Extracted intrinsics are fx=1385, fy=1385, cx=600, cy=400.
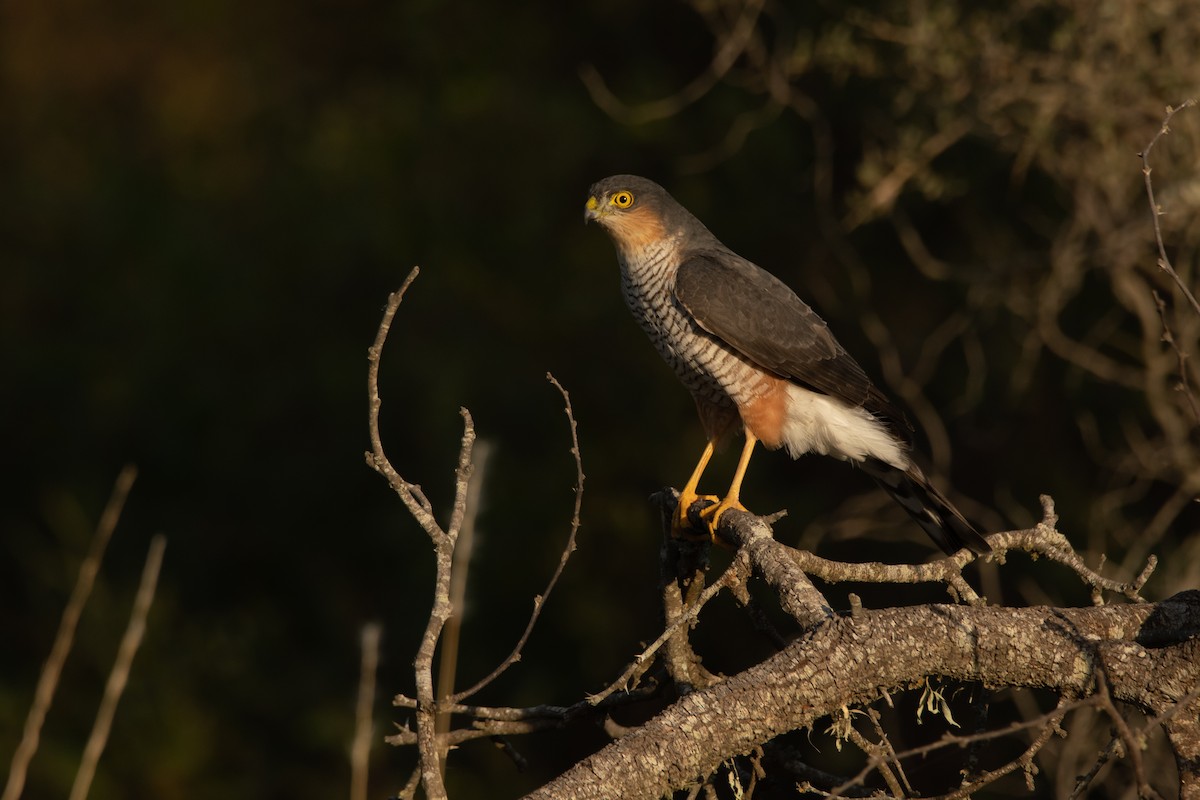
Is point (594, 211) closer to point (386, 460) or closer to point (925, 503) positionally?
point (925, 503)

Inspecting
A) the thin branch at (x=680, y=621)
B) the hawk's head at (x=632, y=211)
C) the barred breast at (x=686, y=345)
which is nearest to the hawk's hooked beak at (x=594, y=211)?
the hawk's head at (x=632, y=211)

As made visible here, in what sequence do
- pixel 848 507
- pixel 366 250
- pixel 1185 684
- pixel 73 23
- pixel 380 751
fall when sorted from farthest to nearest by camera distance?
pixel 73 23, pixel 366 250, pixel 380 751, pixel 848 507, pixel 1185 684

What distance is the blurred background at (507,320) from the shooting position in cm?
514

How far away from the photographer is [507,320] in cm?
742

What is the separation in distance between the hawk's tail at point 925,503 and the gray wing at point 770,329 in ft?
0.40

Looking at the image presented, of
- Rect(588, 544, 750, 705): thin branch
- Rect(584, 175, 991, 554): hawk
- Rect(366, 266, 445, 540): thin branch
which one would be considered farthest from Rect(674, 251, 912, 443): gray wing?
Rect(366, 266, 445, 540): thin branch

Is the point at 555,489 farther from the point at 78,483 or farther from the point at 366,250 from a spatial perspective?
the point at 78,483

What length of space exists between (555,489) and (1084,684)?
199 inches

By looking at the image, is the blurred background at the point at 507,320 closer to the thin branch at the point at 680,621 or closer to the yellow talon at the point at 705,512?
the yellow talon at the point at 705,512

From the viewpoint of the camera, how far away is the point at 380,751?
700cm

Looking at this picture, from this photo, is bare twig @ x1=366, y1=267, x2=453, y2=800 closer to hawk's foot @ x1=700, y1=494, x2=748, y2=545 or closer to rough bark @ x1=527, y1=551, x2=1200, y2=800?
rough bark @ x1=527, y1=551, x2=1200, y2=800

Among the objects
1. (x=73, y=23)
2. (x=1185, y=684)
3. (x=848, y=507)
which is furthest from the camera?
(x=73, y=23)

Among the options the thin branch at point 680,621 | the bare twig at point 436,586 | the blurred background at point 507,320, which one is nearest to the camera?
the bare twig at point 436,586

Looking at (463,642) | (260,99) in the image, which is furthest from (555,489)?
(260,99)
